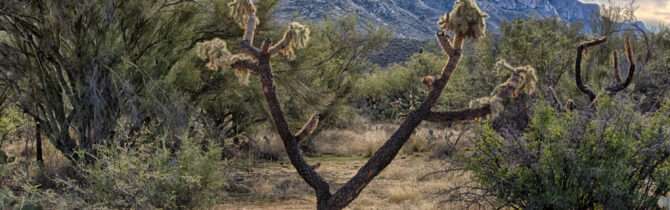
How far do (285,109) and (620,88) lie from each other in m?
5.60

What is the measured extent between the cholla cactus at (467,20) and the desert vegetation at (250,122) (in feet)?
0.04

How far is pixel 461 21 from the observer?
4250 mm

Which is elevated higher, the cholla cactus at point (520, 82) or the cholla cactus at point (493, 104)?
the cholla cactus at point (520, 82)

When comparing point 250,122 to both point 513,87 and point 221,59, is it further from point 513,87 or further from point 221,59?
point 513,87

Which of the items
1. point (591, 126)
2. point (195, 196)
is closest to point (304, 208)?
point (195, 196)

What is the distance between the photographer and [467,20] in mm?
4262

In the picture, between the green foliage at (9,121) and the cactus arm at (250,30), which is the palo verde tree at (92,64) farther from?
the cactus arm at (250,30)

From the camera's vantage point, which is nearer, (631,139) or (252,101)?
(631,139)

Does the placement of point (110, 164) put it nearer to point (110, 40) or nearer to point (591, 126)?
point (110, 40)

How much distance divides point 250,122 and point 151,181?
6.53 metres

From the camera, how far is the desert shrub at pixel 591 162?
4.63m

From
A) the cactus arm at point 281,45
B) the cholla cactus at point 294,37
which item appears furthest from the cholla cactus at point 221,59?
the cholla cactus at point 294,37

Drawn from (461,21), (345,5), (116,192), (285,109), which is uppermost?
(345,5)

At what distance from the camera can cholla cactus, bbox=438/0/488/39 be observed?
4.25 metres
